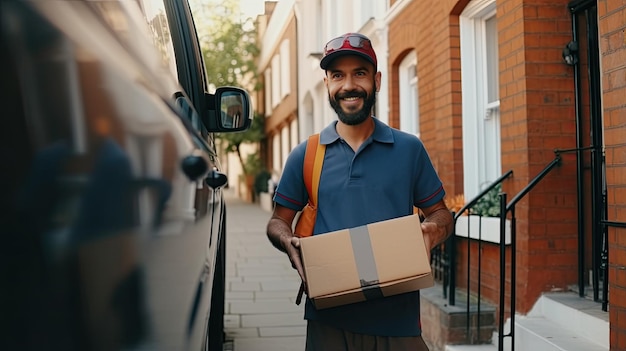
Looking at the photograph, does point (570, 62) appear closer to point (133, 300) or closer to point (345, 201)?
point (345, 201)

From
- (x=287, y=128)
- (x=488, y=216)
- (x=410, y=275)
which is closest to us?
(x=410, y=275)

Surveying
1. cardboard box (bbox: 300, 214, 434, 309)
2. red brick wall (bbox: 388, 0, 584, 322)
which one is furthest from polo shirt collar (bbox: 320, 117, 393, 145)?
red brick wall (bbox: 388, 0, 584, 322)

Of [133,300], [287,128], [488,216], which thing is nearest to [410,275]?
[133,300]

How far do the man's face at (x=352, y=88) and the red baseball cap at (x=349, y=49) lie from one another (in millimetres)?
22

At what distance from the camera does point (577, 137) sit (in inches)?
186

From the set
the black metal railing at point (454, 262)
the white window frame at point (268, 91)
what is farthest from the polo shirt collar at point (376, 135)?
the white window frame at point (268, 91)

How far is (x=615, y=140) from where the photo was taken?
3.46m

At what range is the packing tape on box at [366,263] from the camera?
218 cm

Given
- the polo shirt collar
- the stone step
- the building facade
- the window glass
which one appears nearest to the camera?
the polo shirt collar

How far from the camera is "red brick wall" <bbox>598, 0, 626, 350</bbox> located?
3.40 m

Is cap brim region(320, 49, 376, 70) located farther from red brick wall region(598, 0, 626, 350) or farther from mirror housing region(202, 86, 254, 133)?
red brick wall region(598, 0, 626, 350)

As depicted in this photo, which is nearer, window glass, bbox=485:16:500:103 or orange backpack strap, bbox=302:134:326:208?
orange backpack strap, bbox=302:134:326:208

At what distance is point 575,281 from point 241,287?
4150mm

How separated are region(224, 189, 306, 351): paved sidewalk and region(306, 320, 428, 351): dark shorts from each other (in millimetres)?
2887
